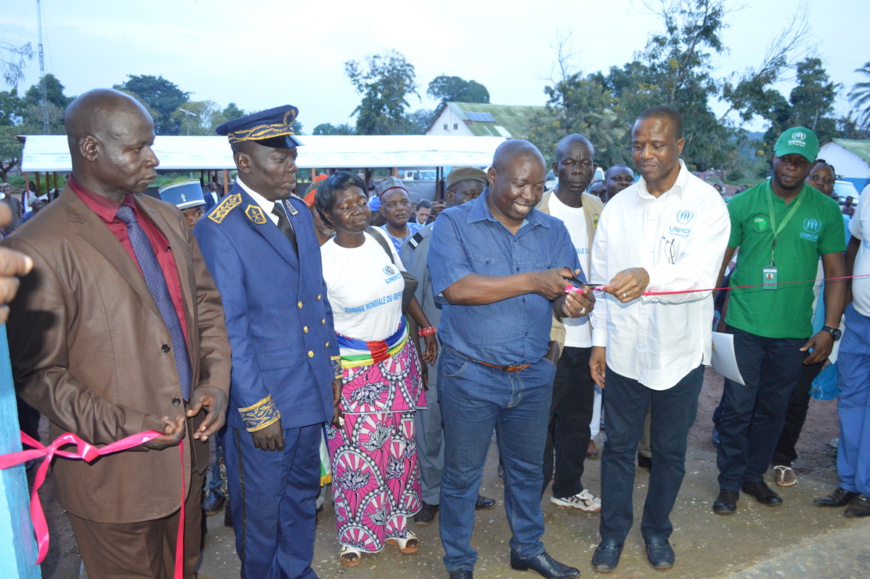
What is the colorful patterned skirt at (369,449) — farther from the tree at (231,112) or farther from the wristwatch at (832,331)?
the tree at (231,112)

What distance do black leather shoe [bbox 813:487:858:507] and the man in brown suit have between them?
381 cm

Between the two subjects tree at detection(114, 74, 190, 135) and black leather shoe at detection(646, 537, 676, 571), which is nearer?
black leather shoe at detection(646, 537, 676, 571)

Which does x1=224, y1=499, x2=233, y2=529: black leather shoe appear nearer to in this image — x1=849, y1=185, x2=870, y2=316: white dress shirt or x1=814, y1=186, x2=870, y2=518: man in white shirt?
x1=814, y1=186, x2=870, y2=518: man in white shirt

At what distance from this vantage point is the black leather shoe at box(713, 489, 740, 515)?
380cm

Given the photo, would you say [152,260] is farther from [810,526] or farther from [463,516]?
[810,526]

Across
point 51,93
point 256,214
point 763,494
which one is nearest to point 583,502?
point 763,494

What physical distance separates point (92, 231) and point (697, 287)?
2.58m

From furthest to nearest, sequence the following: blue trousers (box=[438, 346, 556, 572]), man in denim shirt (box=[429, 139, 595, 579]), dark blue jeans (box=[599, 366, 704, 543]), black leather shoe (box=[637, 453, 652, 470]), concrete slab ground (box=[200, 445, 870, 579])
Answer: black leather shoe (box=[637, 453, 652, 470]) → concrete slab ground (box=[200, 445, 870, 579]) → dark blue jeans (box=[599, 366, 704, 543]) → blue trousers (box=[438, 346, 556, 572]) → man in denim shirt (box=[429, 139, 595, 579])

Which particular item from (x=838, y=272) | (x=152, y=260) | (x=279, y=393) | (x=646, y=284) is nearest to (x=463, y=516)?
(x=279, y=393)

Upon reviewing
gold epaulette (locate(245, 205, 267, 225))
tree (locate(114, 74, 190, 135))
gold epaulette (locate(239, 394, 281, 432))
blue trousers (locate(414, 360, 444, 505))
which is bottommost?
blue trousers (locate(414, 360, 444, 505))

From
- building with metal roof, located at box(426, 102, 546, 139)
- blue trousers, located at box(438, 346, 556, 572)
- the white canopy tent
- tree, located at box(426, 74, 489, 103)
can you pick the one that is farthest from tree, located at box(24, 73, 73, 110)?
blue trousers, located at box(438, 346, 556, 572)

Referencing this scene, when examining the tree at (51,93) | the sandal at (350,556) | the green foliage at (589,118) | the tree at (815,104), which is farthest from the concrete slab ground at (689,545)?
the tree at (51,93)

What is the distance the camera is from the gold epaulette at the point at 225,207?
262 centimetres

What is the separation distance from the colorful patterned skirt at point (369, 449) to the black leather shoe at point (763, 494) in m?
2.32
